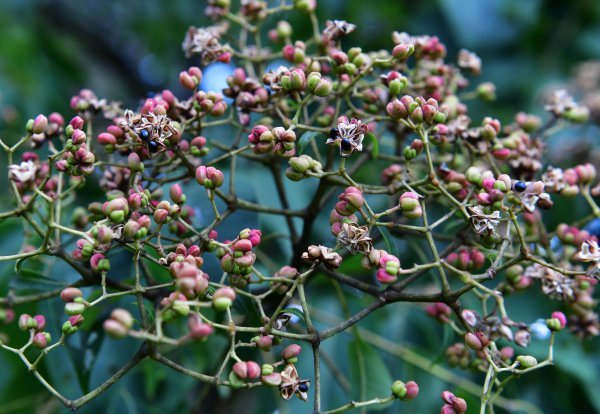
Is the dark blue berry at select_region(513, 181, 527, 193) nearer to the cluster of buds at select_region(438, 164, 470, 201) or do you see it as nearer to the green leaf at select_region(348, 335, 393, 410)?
the cluster of buds at select_region(438, 164, 470, 201)

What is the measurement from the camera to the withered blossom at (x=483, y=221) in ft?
3.95

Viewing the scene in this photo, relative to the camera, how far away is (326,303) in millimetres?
2416

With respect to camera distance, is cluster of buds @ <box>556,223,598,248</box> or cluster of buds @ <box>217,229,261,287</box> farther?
cluster of buds @ <box>556,223,598,248</box>

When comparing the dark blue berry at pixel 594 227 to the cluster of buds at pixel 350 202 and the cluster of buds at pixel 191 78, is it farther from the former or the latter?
the cluster of buds at pixel 191 78

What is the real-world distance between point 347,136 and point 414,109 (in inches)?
6.0

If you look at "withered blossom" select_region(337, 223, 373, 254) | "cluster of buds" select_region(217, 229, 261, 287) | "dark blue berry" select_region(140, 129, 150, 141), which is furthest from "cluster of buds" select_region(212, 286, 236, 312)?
"dark blue berry" select_region(140, 129, 150, 141)

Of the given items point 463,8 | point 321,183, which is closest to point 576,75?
point 463,8

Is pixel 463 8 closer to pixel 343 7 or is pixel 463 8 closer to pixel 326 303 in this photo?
pixel 343 7

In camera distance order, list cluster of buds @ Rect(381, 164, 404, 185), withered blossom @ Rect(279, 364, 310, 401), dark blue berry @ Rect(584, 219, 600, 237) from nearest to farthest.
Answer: withered blossom @ Rect(279, 364, 310, 401), cluster of buds @ Rect(381, 164, 404, 185), dark blue berry @ Rect(584, 219, 600, 237)

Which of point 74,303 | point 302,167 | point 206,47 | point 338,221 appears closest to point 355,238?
point 338,221

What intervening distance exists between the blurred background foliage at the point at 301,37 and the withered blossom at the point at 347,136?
1.62 feet

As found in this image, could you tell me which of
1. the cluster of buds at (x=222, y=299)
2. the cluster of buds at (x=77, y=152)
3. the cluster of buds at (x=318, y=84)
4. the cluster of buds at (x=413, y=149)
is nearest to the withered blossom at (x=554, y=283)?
the cluster of buds at (x=413, y=149)

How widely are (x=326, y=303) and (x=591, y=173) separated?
3.82ft

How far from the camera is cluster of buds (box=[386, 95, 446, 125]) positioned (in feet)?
4.13
